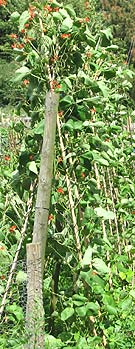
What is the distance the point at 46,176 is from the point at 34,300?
481 millimetres

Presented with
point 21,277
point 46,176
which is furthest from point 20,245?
point 46,176

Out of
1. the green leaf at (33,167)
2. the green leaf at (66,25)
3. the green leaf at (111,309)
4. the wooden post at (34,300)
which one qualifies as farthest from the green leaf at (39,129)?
the green leaf at (111,309)

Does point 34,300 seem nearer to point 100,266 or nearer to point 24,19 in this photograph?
point 100,266

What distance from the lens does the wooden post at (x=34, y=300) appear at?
2.21 meters

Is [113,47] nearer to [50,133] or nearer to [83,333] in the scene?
[50,133]

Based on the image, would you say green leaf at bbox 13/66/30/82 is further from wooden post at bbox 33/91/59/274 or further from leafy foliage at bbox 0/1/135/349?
wooden post at bbox 33/91/59/274

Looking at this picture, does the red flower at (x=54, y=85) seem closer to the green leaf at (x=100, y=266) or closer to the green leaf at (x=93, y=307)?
the green leaf at (x=100, y=266)

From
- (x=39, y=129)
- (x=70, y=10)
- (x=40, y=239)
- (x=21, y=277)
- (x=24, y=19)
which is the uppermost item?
(x=70, y=10)

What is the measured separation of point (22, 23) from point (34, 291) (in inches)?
43.6

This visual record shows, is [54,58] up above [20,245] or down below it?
above

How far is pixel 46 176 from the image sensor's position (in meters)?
2.39

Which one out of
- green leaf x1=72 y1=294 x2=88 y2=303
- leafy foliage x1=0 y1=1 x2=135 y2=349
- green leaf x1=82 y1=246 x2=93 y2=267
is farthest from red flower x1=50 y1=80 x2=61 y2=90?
green leaf x1=72 y1=294 x2=88 y2=303

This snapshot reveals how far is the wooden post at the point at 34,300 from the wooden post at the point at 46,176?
67 millimetres

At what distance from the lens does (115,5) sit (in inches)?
1620
